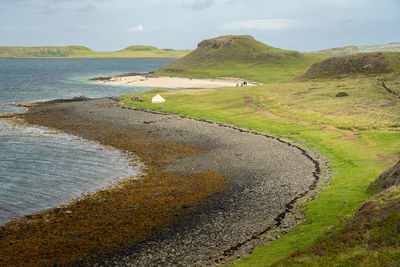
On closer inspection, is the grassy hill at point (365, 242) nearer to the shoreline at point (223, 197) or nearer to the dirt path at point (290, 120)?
the shoreline at point (223, 197)

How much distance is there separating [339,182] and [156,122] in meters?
43.2

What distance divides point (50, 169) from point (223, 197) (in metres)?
22.3

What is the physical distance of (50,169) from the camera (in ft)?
134

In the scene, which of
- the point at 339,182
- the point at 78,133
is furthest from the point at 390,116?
the point at 78,133

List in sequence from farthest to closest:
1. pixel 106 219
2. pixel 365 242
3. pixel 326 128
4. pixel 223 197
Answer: pixel 326 128, pixel 223 197, pixel 106 219, pixel 365 242

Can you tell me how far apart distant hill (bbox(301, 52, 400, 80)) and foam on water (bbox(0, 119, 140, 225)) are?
9415 centimetres

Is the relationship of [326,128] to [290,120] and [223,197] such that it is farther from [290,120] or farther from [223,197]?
[223,197]

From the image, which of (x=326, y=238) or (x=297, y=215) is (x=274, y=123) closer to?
(x=297, y=215)

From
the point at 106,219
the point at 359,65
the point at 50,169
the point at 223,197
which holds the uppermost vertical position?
the point at 359,65

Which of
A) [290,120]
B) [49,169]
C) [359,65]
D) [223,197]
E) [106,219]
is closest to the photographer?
[106,219]

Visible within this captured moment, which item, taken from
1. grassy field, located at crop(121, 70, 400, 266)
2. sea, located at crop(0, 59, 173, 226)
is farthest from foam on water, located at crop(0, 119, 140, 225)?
grassy field, located at crop(121, 70, 400, 266)

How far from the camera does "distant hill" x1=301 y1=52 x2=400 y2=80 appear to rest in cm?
10938

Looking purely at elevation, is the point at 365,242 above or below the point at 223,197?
above

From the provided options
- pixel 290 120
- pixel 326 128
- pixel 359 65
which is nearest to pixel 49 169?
pixel 326 128
